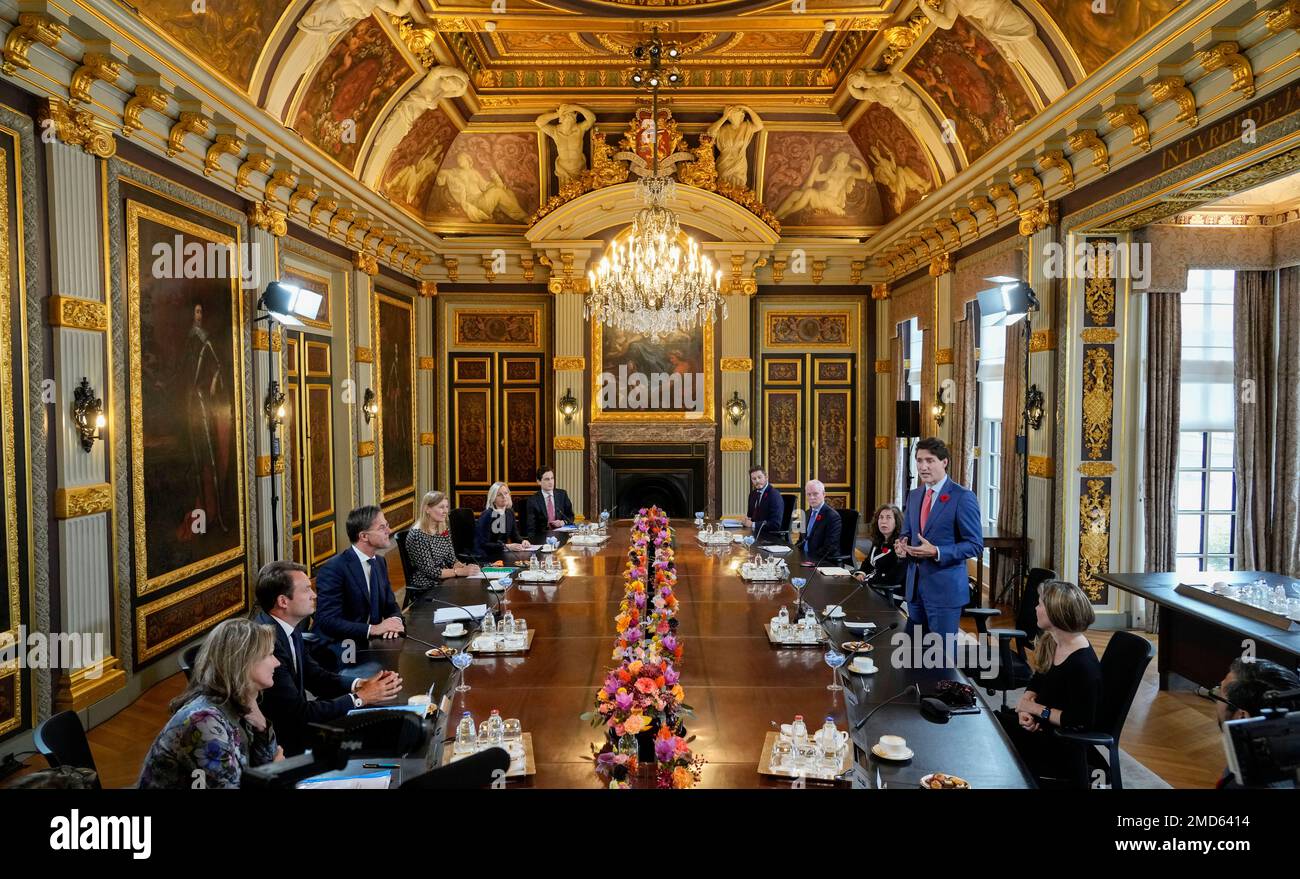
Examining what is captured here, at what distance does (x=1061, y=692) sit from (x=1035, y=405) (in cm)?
484

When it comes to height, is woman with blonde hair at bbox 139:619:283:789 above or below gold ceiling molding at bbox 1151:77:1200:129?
below

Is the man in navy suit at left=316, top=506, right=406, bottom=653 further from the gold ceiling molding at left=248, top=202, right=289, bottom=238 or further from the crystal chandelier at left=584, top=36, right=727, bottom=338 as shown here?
the gold ceiling molding at left=248, top=202, right=289, bottom=238

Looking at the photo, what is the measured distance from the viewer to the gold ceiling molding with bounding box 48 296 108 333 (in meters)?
4.83

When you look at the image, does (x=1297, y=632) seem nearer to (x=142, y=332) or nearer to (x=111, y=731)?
(x=111, y=731)

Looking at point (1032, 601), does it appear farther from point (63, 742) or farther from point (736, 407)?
point (736, 407)

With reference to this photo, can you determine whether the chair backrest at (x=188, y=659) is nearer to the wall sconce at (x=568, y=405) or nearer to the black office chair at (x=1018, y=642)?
the black office chair at (x=1018, y=642)

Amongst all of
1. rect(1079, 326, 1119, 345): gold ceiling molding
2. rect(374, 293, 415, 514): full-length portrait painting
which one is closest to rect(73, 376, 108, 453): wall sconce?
rect(374, 293, 415, 514): full-length portrait painting

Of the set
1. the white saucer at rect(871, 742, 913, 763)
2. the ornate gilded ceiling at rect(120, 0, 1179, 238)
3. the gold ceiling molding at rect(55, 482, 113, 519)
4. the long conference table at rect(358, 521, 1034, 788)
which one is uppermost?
the ornate gilded ceiling at rect(120, 0, 1179, 238)

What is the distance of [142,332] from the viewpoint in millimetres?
5762

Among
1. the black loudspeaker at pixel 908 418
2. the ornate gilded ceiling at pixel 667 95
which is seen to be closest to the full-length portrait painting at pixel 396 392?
the ornate gilded ceiling at pixel 667 95

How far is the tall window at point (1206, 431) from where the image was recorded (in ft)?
25.3

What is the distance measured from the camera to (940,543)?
512 centimetres

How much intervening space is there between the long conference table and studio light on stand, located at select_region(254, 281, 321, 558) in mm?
2871

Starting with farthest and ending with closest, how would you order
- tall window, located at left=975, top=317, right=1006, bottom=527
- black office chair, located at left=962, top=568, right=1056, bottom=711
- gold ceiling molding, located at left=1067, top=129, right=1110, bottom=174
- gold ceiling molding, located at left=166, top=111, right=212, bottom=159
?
tall window, located at left=975, top=317, right=1006, bottom=527 → gold ceiling molding, located at left=1067, top=129, right=1110, bottom=174 → gold ceiling molding, located at left=166, top=111, right=212, bottom=159 → black office chair, located at left=962, top=568, right=1056, bottom=711
